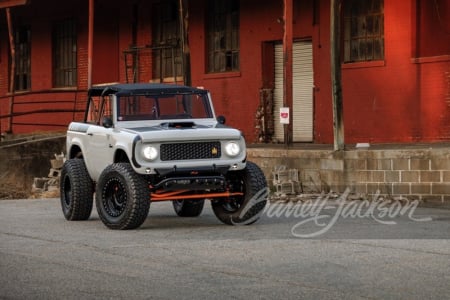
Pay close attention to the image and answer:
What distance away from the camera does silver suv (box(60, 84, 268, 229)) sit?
14.1 meters

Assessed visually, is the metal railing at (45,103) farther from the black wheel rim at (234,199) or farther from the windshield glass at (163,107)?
the black wheel rim at (234,199)

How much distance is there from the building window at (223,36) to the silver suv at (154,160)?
12.2 metres

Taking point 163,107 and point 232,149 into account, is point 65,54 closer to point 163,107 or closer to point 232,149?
point 163,107

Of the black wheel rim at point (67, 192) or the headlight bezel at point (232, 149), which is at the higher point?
the headlight bezel at point (232, 149)


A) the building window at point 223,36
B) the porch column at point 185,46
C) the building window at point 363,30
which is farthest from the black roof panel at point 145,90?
the building window at point 223,36

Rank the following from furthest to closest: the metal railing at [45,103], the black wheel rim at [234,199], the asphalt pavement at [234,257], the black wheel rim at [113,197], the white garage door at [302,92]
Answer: the metal railing at [45,103], the white garage door at [302,92], the black wheel rim at [234,199], the black wheel rim at [113,197], the asphalt pavement at [234,257]

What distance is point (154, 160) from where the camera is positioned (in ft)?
46.4

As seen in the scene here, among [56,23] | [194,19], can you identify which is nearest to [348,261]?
[194,19]

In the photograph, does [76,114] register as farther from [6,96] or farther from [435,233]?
[435,233]

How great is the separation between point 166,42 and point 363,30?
7624 millimetres

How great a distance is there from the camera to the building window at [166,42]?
30.1 meters

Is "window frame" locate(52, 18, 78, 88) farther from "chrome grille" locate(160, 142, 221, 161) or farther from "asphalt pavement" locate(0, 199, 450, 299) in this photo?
"chrome grille" locate(160, 142, 221, 161)

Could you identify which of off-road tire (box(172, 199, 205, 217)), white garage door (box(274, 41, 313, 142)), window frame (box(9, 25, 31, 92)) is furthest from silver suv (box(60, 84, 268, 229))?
window frame (box(9, 25, 31, 92))

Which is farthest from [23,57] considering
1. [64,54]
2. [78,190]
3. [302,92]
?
[78,190]
